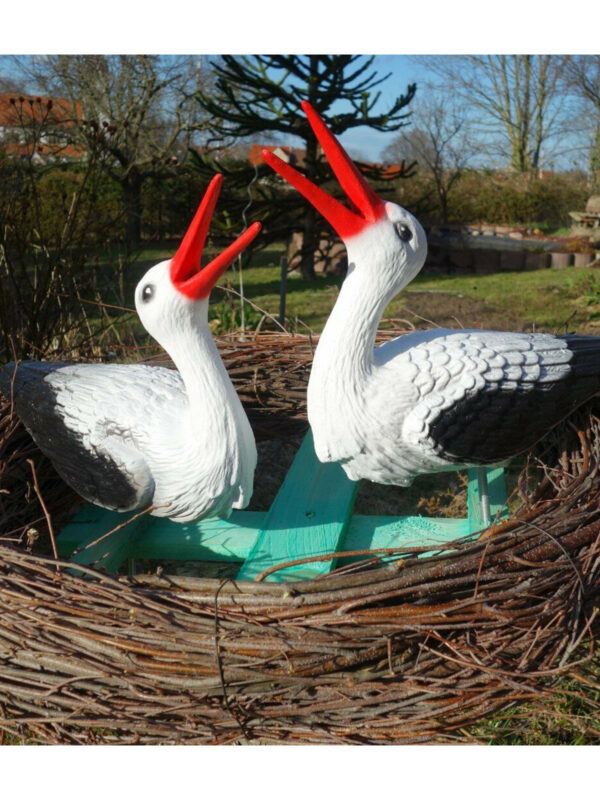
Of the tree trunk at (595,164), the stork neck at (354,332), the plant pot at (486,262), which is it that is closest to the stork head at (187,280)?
the stork neck at (354,332)

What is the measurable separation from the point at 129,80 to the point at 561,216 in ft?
25.5

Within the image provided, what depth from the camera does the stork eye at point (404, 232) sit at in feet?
5.74

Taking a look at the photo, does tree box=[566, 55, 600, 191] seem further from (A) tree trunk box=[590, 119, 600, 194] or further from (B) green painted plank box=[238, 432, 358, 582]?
(B) green painted plank box=[238, 432, 358, 582]

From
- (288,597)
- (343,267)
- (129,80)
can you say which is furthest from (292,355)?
(129,80)

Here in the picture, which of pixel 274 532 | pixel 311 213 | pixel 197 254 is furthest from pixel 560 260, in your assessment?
pixel 197 254

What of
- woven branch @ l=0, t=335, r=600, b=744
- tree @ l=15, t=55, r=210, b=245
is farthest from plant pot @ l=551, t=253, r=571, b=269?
woven branch @ l=0, t=335, r=600, b=744

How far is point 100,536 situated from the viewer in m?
1.97

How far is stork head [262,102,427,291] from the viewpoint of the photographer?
170cm

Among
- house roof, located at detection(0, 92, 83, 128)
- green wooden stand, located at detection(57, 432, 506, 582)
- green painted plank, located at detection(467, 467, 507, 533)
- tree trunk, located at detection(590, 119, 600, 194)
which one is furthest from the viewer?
tree trunk, located at detection(590, 119, 600, 194)

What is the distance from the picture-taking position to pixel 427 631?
1324 millimetres

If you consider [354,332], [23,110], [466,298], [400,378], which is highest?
[23,110]

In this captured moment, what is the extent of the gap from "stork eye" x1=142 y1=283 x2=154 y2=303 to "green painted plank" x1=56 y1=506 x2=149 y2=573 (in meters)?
0.55

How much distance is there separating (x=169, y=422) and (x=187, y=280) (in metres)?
0.34

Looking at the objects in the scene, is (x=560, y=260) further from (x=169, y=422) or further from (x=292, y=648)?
(x=292, y=648)
